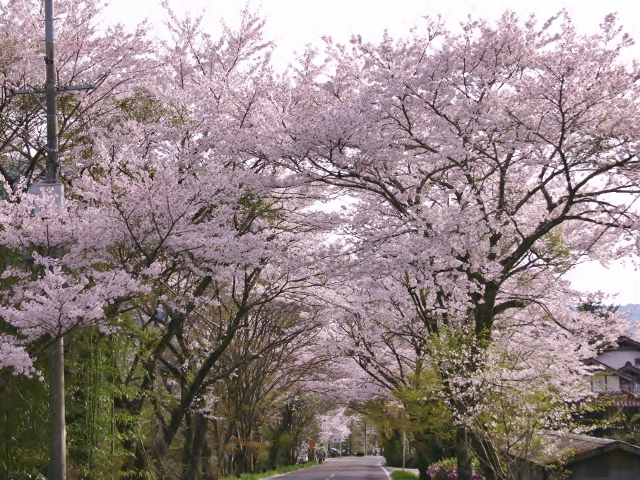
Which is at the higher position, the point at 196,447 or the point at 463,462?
the point at 196,447

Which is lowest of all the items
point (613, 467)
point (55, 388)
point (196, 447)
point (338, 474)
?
point (338, 474)

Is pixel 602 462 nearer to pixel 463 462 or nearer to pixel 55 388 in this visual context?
pixel 463 462

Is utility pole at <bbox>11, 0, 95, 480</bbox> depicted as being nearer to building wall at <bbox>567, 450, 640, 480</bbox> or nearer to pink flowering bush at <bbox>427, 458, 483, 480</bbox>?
building wall at <bbox>567, 450, 640, 480</bbox>

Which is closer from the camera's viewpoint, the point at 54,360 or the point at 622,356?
the point at 54,360

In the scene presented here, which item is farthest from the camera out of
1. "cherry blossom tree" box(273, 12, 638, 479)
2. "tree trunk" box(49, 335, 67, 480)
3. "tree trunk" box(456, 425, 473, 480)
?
"tree trunk" box(456, 425, 473, 480)

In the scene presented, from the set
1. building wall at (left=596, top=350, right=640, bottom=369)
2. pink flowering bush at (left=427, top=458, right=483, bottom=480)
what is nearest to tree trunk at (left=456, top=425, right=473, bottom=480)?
pink flowering bush at (left=427, top=458, right=483, bottom=480)

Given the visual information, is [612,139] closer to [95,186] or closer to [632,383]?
[95,186]

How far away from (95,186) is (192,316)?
11.2m

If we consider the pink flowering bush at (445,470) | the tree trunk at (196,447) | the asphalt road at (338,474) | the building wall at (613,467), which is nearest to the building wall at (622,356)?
the asphalt road at (338,474)

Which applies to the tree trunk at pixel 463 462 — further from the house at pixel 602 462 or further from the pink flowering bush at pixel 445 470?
the pink flowering bush at pixel 445 470

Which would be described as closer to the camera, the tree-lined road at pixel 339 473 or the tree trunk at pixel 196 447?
the tree trunk at pixel 196 447

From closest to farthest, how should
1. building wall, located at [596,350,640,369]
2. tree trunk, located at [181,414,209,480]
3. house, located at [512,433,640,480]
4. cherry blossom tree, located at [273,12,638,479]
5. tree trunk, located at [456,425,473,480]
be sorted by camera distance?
1. cherry blossom tree, located at [273,12,638,479]
2. tree trunk, located at [456,425,473,480]
3. house, located at [512,433,640,480]
4. tree trunk, located at [181,414,209,480]
5. building wall, located at [596,350,640,369]

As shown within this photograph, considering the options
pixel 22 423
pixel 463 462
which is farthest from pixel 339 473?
pixel 22 423

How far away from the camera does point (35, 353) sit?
1003 cm
